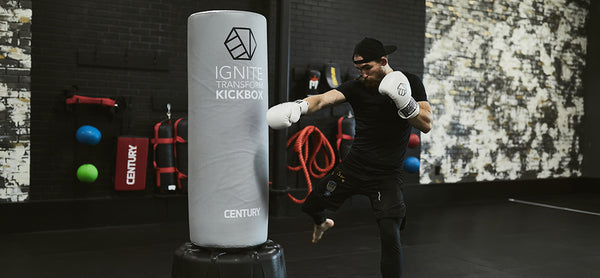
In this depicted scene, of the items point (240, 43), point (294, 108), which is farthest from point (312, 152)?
point (240, 43)

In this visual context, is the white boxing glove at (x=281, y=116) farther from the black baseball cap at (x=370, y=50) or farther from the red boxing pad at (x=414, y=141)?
the red boxing pad at (x=414, y=141)

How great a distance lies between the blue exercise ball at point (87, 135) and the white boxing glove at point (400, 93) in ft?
10.5

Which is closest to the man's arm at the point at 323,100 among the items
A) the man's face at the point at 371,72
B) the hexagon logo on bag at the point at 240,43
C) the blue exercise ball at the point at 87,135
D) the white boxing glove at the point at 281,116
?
the man's face at the point at 371,72

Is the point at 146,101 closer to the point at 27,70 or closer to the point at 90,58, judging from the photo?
the point at 90,58

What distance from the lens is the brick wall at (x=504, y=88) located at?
7.56 meters

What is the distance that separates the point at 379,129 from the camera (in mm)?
3168

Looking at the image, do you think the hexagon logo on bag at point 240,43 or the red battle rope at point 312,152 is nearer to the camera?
the hexagon logo on bag at point 240,43

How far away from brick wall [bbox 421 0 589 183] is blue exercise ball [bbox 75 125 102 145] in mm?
4269

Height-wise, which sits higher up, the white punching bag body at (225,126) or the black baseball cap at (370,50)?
the black baseball cap at (370,50)

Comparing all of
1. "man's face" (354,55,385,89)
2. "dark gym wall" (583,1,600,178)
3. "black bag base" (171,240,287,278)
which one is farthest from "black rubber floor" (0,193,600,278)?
"dark gym wall" (583,1,600,178)

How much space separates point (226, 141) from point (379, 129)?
0.94 metres

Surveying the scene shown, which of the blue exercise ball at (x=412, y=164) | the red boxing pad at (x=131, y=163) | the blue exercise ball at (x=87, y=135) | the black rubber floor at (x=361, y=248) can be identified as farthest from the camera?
the blue exercise ball at (x=412, y=164)

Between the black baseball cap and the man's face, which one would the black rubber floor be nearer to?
the man's face

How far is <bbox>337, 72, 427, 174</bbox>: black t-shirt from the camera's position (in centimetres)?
315
